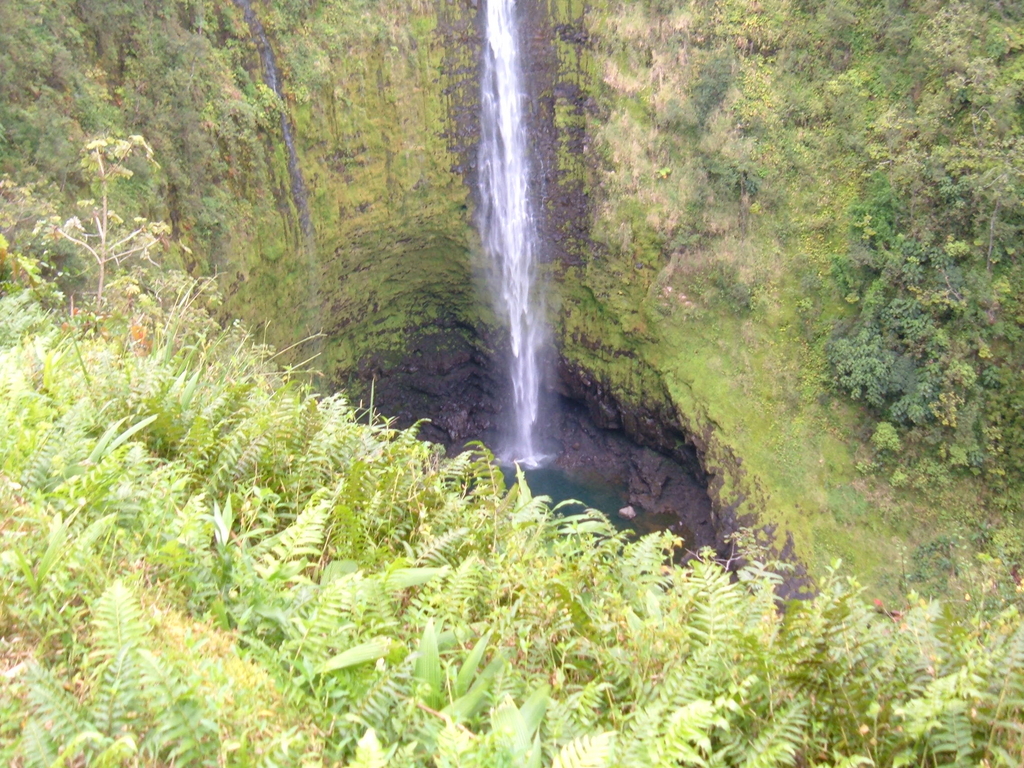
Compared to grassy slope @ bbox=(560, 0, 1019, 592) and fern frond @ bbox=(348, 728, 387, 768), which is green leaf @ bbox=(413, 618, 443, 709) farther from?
grassy slope @ bbox=(560, 0, 1019, 592)

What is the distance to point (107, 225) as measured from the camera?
247 inches

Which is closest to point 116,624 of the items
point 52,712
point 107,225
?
point 52,712

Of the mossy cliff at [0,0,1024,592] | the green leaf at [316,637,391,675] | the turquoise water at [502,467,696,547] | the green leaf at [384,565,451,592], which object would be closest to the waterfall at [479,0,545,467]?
the mossy cliff at [0,0,1024,592]

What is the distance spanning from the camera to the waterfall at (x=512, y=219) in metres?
17.4

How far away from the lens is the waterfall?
17359 mm

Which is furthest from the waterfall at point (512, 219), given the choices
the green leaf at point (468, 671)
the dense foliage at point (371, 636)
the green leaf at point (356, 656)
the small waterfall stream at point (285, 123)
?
the green leaf at point (356, 656)

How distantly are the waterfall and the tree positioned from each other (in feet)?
30.0

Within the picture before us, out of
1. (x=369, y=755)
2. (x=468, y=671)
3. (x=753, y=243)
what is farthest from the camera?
(x=753, y=243)

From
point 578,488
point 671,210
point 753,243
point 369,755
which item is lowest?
point 578,488

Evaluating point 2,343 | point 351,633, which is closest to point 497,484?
point 351,633

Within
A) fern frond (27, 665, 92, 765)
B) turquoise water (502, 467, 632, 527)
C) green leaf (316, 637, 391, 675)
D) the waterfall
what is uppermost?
fern frond (27, 665, 92, 765)

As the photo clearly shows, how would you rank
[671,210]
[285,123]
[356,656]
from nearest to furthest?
[356,656], [285,123], [671,210]

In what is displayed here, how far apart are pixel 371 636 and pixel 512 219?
55.3 ft

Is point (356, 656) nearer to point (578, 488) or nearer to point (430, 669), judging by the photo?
point (430, 669)
